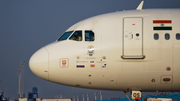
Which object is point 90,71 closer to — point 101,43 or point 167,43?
point 101,43

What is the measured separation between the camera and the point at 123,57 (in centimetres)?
1775

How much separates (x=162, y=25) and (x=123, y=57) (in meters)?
2.85

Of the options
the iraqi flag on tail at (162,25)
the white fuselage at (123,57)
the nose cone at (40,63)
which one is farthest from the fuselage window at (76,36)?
the iraqi flag on tail at (162,25)

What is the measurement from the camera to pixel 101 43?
18109 millimetres

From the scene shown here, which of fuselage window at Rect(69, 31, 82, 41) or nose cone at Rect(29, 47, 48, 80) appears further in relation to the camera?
fuselage window at Rect(69, 31, 82, 41)

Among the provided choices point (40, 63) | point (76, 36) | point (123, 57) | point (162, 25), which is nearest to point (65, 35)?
point (76, 36)

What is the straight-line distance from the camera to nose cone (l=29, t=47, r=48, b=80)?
18.1 meters

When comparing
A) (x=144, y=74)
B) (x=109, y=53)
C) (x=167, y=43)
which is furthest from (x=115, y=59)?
(x=167, y=43)

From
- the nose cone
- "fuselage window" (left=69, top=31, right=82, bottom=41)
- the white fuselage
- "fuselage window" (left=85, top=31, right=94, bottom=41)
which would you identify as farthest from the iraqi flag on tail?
the nose cone

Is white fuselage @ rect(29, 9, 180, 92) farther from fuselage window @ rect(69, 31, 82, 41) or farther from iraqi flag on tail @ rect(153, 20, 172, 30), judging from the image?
fuselage window @ rect(69, 31, 82, 41)

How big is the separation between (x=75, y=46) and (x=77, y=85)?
224 centimetres

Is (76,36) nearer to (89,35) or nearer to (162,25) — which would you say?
(89,35)

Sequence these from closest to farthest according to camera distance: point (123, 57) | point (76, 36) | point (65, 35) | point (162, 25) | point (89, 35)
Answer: point (123, 57) → point (162, 25) → point (89, 35) → point (76, 36) → point (65, 35)

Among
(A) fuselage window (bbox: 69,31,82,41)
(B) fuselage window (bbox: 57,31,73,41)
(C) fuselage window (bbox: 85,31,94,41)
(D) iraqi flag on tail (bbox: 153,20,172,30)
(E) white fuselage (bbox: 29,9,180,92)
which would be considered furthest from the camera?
(B) fuselage window (bbox: 57,31,73,41)
